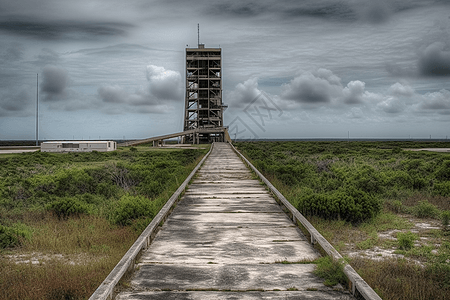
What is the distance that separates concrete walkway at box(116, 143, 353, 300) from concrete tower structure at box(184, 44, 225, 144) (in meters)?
66.4

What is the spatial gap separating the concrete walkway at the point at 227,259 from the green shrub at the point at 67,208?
3481 mm

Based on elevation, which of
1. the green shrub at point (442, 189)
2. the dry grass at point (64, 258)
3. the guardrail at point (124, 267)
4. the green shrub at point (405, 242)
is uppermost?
the guardrail at point (124, 267)

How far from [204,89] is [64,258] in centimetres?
6849

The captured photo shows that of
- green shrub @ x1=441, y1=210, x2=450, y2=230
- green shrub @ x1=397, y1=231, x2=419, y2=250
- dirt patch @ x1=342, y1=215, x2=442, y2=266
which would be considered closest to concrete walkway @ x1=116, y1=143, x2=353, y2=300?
dirt patch @ x1=342, y1=215, x2=442, y2=266

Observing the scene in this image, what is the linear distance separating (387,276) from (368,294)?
171cm

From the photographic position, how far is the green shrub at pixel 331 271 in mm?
4234

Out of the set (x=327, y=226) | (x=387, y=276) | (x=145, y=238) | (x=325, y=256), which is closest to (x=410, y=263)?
(x=387, y=276)

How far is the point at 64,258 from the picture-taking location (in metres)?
6.57

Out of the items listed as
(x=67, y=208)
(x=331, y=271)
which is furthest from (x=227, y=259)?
(x=67, y=208)

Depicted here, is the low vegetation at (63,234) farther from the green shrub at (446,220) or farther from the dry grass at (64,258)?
the green shrub at (446,220)

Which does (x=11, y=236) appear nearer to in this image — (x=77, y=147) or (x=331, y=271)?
(x=331, y=271)

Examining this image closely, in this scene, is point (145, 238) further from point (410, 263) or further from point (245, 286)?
point (410, 263)

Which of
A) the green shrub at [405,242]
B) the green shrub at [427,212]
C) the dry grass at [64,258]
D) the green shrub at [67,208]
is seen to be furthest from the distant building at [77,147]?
the green shrub at [405,242]

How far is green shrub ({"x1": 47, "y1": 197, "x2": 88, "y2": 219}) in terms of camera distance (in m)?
10.3
